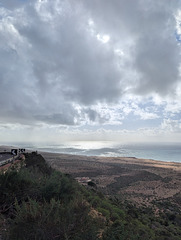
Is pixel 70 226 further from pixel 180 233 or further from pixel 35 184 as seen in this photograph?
pixel 180 233

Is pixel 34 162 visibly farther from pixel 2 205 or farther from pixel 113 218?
pixel 2 205

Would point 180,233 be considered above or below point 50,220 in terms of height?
below

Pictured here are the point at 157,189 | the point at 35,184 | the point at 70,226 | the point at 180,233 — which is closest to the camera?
the point at 70,226

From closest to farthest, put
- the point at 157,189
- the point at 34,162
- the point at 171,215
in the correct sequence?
1. the point at 171,215
2. the point at 34,162
3. the point at 157,189

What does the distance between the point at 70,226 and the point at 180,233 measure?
12.3m

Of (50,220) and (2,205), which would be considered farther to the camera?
(2,205)

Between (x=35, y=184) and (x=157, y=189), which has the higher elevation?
(x=35, y=184)

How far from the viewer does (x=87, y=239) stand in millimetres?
3656

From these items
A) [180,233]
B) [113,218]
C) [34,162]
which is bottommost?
[180,233]

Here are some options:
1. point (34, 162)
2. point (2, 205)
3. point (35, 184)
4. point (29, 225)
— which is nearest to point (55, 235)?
point (29, 225)

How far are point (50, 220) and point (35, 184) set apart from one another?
3.93m

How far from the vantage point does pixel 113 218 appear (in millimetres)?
9570

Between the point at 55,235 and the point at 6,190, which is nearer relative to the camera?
the point at 55,235

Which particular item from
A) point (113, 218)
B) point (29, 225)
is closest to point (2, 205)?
point (29, 225)
